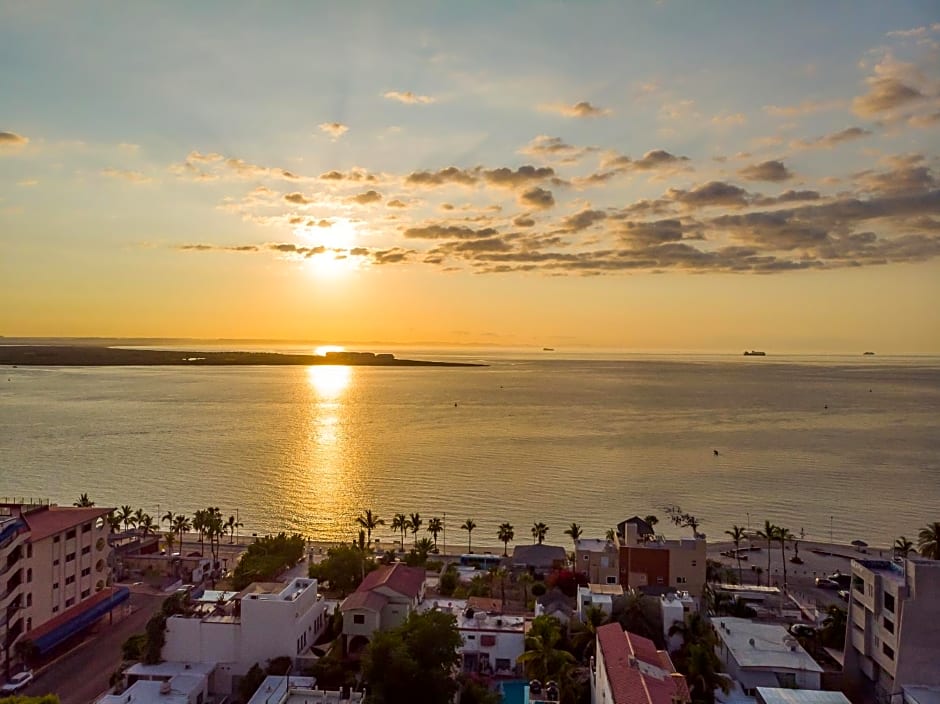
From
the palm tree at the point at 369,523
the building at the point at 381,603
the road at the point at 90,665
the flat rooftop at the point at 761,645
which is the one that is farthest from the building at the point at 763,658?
the palm tree at the point at 369,523

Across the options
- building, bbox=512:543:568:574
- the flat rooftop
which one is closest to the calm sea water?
building, bbox=512:543:568:574

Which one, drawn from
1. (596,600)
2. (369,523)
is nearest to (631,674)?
(596,600)

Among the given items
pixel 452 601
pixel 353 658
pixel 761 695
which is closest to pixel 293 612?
pixel 353 658

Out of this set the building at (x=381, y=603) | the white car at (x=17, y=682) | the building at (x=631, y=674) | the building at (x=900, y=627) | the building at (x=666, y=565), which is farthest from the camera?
the building at (x=666, y=565)

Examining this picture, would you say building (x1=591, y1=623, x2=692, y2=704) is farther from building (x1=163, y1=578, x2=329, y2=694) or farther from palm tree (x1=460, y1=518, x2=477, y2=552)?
palm tree (x1=460, y1=518, x2=477, y2=552)

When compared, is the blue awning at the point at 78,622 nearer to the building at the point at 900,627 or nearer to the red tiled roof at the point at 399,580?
the red tiled roof at the point at 399,580

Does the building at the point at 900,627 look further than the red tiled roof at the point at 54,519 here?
No

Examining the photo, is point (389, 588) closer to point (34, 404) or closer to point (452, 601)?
point (452, 601)

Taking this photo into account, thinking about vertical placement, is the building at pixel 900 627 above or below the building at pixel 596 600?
above
